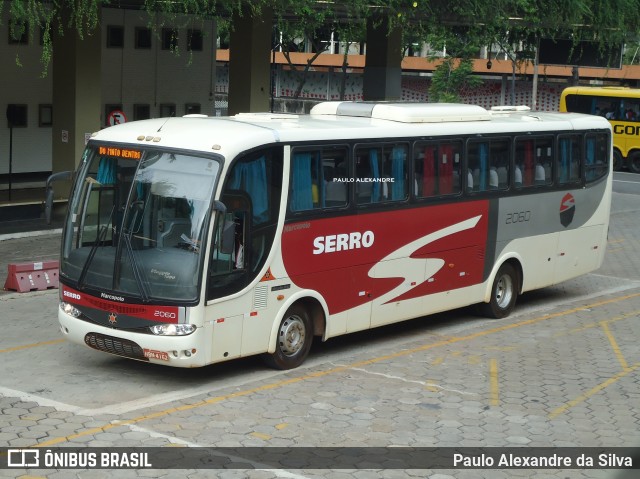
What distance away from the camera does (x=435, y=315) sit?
1773 cm

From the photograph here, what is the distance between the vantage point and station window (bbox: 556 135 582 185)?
18328 millimetres

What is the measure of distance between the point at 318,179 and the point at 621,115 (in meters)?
34.8

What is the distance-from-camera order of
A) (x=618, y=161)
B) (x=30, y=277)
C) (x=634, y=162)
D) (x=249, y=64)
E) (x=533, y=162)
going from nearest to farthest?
(x=533, y=162), (x=30, y=277), (x=249, y=64), (x=634, y=162), (x=618, y=161)

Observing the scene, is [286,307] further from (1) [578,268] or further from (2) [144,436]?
(1) [578,268]

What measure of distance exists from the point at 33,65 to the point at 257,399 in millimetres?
19897

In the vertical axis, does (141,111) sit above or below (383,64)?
below

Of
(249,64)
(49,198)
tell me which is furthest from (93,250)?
(249,64)

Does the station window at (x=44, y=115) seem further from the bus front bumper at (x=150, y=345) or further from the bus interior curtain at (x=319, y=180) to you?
the bus front bumper at (x=150, y=345)

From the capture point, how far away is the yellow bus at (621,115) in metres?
45.8

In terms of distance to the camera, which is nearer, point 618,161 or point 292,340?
point 292,340

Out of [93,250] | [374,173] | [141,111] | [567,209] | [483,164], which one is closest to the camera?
A: [93,250]

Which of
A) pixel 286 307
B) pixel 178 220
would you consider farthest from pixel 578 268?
pixel 178 220

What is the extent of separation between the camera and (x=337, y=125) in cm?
1457

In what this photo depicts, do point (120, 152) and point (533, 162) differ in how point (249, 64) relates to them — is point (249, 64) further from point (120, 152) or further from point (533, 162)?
point (120, 152)
